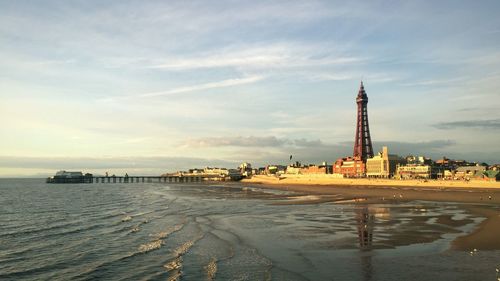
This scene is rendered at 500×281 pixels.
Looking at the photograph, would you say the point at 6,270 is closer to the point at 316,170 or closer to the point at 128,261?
the point at 128,261

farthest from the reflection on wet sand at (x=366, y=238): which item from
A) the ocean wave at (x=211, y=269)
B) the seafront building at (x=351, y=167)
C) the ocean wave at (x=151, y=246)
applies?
the seafront building at (x=351, y=167)

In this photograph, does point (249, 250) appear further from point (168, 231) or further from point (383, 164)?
point (383, 164)

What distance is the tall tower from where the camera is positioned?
173375mm

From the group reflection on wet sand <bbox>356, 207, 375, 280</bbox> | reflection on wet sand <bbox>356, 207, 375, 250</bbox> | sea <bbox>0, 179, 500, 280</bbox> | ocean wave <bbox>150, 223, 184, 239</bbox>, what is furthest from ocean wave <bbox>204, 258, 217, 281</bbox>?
ocean wave <bbox>150, 223, 184, 239</bbox>

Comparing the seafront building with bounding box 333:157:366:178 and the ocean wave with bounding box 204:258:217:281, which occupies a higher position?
the seafront building with bounding box 333:157:366:178

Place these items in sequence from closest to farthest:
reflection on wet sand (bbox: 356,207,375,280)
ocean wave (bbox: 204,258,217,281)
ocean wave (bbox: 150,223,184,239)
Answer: ocean wave (bbox: 204,258,217,281) → reflection on wet sand (bbox: 356,207,375,280) → ocean wave (bbox: 150,223,184,239)

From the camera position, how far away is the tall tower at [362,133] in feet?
569

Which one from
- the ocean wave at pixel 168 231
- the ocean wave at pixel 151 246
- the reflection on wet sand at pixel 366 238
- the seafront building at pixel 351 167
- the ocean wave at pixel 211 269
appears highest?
the seafront building at pixel 351 167

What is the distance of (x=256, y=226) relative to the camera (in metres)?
28.6

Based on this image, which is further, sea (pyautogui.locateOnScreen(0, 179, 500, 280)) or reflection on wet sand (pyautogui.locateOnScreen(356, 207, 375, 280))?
sea (pyautogui.locateOnScreen(0, 179, 500, 280))

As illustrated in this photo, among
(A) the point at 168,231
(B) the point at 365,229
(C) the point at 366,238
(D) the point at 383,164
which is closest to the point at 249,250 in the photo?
(C) the point at 366,238

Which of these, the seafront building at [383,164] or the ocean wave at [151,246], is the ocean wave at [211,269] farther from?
the seafront building at [383,164]

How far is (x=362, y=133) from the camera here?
580 feet

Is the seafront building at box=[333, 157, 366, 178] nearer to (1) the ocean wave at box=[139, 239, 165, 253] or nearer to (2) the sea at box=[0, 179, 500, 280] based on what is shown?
(2) the sea at box=[0, 179, 500, 280]
